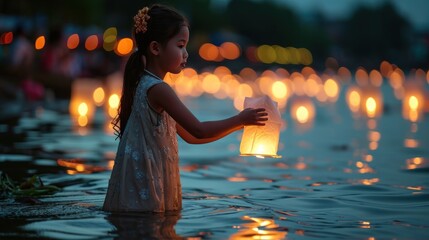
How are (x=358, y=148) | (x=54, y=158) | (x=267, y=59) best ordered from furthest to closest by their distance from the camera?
1. (x=267, y=59)
2. (x=358, y=148)
3. (x=54, y=158)

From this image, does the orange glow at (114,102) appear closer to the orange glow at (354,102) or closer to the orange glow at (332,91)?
the orange glow at (354,102)

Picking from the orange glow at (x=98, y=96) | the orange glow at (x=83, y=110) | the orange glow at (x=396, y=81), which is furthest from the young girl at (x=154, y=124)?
the orange glow at (x=396, y=81)

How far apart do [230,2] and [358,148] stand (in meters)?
184

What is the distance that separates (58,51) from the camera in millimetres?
28031

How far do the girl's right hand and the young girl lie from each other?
0.52 ft

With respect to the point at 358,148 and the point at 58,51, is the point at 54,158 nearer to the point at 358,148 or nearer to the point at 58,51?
the point at 358,148

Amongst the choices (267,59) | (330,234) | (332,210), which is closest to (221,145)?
(332,210)

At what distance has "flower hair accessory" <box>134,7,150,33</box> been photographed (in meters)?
5.90

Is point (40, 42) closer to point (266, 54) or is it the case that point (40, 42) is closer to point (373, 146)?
point (373, 146)

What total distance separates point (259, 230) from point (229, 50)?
534 feet

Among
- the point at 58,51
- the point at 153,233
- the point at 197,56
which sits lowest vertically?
the point at 153,233

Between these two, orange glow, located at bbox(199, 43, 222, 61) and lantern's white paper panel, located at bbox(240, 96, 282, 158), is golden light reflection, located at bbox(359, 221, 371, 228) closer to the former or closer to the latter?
lantern's white paper panel, located at bbox(240, 96, 282, 158)

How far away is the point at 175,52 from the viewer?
593cm

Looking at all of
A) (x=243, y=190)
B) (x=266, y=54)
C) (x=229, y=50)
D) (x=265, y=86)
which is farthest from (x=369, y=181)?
(x=266, y=54)
